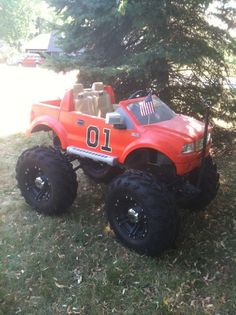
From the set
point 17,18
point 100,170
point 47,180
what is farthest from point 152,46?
point 17,18

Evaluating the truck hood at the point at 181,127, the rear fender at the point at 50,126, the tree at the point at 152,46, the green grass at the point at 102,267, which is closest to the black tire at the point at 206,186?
the green grass at the point at 102,267

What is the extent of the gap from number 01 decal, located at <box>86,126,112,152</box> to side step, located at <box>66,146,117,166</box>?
0.10m

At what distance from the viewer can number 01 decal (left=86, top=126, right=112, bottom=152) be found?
5.20 meters

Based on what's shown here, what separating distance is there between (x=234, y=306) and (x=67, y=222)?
254 centimetres

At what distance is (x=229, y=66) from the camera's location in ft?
26.3

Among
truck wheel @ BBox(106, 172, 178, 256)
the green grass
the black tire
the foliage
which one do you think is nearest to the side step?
truck wheel @ BBox(106, 172, 178, 256)

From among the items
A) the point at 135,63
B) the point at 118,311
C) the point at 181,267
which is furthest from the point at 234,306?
the point at 135,63

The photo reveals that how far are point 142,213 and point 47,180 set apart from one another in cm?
161

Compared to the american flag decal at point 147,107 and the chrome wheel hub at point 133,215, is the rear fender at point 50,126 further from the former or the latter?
the chrome wheel hub at point 133,215

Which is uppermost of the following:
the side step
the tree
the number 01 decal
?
the tree

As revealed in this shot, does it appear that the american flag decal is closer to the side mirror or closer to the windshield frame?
the windshield frame

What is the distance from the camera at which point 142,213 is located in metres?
4.55

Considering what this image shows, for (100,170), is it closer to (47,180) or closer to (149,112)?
(47,180)

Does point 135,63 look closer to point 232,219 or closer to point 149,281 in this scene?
point 232,219
